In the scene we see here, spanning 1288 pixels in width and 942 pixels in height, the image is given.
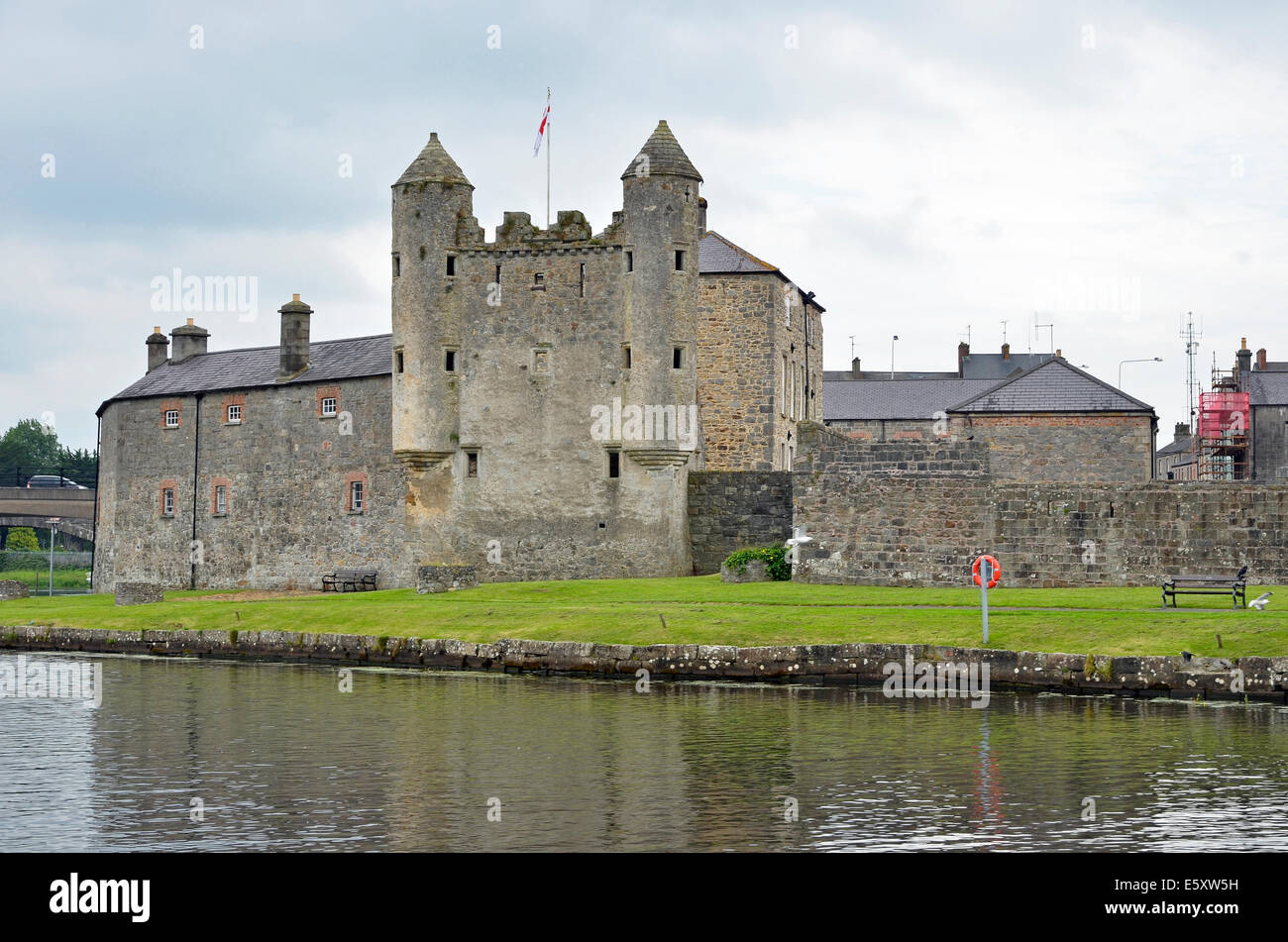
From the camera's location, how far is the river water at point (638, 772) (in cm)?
1428

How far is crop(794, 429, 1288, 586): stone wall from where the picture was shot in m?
32.4

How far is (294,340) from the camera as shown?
2124 inches

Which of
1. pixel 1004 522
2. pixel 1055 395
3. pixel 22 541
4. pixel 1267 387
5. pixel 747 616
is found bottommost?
pixel 747 616

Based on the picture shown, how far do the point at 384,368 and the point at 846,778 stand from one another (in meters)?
34.6

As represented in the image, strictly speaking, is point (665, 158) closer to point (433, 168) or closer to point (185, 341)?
point (433, 168)

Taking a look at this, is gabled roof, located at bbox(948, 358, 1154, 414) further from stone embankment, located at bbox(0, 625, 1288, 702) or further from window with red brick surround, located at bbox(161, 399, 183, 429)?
stone embankment, located at bbox(0, 625, 1288, 702)

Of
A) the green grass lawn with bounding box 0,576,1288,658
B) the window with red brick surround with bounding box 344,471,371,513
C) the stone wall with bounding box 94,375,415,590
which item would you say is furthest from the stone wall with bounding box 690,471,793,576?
the window with red brick surround with bounding box 344,471,371,513

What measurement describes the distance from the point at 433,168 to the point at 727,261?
10027mm

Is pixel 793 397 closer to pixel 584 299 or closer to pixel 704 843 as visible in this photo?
pixel 584 299

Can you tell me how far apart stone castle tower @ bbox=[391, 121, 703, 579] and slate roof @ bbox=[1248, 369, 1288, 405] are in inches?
1707

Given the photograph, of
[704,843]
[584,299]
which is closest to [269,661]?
[584,299]

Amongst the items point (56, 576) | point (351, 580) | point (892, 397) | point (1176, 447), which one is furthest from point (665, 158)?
point (1176, 447)

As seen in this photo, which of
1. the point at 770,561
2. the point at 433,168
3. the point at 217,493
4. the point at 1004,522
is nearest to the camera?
the point at 1004,522
